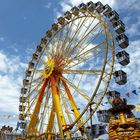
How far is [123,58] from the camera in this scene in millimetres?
25781

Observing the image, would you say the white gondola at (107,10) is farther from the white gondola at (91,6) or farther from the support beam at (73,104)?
the support beam at (73,104)

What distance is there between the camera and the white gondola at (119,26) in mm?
27544

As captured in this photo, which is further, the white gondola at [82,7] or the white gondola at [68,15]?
the white gondola at [68,15]

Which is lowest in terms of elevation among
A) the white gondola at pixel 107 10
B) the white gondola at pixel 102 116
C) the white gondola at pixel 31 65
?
the white gondola at pixel 102 116

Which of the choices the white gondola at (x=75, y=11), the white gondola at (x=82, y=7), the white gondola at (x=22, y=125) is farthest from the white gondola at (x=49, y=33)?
the white gondola at (x=22, y=125)

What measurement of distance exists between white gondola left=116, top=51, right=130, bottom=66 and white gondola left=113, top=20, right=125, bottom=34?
2.57 meters

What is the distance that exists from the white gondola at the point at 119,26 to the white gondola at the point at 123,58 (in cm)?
257

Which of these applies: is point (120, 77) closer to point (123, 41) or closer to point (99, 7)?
point (123, 41)

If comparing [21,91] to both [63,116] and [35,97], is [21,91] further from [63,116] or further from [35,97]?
[63,116]

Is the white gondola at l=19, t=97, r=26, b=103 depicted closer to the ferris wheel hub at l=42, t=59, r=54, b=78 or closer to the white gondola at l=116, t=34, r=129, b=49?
the ferris wheel hub at l=42, t=59, r=54, b=78

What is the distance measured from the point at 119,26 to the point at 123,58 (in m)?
3.72

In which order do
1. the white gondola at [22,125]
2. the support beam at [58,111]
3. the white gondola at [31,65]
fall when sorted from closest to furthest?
the support beam at [58,111]
the white gondola at [22,125]
the white gondola at [31,65]

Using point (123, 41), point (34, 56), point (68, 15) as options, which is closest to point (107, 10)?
point (123, 41)

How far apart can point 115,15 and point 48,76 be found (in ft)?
30.1
